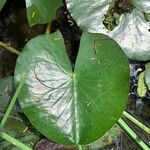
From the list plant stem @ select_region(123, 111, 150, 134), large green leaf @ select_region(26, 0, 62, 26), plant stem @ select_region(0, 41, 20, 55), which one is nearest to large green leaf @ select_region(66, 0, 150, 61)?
large green leaf @ select_region(26, 0, 62, 26)

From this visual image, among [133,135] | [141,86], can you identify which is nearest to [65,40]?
[141,86]

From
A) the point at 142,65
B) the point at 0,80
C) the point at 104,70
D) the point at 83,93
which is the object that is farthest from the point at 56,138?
the point at 142,65

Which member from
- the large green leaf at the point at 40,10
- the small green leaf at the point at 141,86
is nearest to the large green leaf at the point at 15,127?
the large green leaf at the point at 40,10

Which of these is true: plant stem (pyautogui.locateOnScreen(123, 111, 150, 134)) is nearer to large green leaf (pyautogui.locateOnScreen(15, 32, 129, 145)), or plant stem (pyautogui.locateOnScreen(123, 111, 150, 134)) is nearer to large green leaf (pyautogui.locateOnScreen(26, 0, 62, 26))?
large green leaf (pyautogui.locateOnScreen(15, 32, 129, 145))

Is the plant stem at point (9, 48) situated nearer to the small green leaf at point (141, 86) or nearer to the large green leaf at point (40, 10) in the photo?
the large green leaf at point (40, 10)

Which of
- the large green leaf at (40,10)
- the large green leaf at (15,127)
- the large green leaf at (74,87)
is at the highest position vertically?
the large green leaf at (40,10)

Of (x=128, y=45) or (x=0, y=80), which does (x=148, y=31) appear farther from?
(x=0, y=80)

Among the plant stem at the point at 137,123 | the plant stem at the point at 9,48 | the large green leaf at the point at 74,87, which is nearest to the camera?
the large green leaf at the point at 74,87
